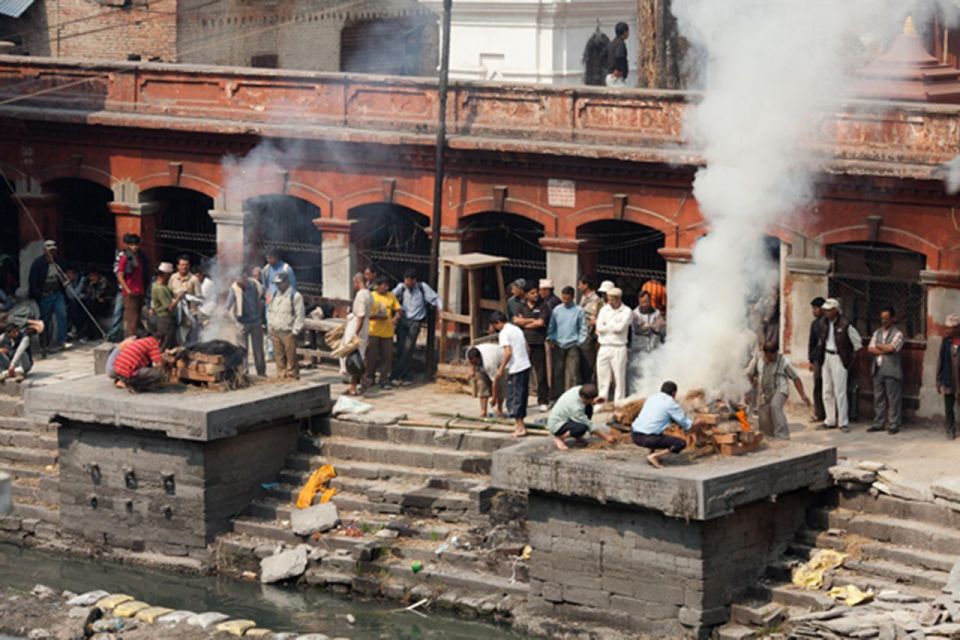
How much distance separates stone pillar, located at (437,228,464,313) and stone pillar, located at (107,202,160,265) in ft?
15.7

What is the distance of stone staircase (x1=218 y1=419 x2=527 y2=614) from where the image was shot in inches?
902

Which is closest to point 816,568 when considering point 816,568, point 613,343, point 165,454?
point 816,568

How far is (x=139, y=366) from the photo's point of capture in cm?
2530

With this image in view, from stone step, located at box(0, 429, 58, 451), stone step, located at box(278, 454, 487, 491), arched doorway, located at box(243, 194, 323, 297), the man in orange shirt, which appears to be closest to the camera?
stone step, located at box(278, 454, 487, 491)

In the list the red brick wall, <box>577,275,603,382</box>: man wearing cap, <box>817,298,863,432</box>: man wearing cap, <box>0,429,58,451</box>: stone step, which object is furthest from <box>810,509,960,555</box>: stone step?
the red brick wall

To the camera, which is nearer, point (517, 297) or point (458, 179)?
point (517, 297)

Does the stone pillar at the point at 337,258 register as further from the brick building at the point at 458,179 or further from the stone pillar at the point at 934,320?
the stone pillar at the point at 934,320

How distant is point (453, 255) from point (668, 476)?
852 cm

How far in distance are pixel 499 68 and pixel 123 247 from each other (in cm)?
903

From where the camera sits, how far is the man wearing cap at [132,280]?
100 ft

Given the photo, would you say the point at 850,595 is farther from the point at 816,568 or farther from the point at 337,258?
the point at 337,258

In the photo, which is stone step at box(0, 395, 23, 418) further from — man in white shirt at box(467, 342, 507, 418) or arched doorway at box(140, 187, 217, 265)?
man in white shirt at box(467, 342, 507, 418)

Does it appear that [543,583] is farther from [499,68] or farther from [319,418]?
[499,68]

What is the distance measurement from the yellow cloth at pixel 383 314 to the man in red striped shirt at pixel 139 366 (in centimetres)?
304
